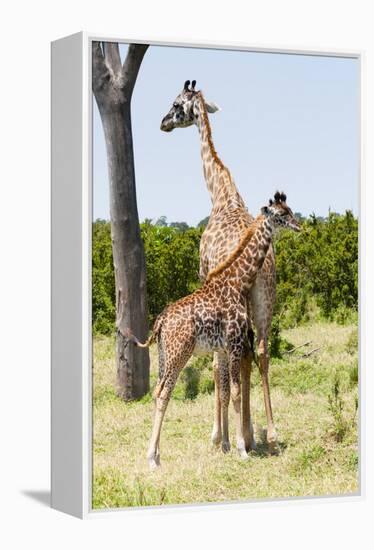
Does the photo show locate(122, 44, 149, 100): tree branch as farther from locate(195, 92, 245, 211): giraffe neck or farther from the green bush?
the green bush

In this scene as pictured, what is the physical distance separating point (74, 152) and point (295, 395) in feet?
9.01

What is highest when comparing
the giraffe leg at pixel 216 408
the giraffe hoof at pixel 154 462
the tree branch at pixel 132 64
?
the tree branch at pixel 132 64

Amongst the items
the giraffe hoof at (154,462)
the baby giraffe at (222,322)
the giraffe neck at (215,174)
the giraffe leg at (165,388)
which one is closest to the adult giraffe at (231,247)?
the giraffe neck at (215,174)

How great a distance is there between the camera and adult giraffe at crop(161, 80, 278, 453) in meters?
10.1

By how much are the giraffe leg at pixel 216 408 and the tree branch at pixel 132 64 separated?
6.83 ft

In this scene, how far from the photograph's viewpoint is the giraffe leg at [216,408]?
32.8 ft

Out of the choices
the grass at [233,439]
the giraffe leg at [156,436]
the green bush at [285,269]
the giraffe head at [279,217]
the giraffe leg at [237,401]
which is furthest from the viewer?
the giraffe head at [279,217]

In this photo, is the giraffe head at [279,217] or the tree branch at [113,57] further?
the giraffe head at [279,217]

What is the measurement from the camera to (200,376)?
10.2 meters

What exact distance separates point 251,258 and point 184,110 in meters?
1.20

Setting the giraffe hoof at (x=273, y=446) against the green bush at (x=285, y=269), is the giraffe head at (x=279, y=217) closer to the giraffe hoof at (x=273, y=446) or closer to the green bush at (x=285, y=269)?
the green bush at (x=285, y=269)

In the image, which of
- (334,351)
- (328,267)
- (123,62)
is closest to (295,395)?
(334,351)

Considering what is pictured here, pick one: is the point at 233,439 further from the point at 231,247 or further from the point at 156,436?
the point at 231,247

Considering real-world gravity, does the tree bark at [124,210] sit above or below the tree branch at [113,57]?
below
